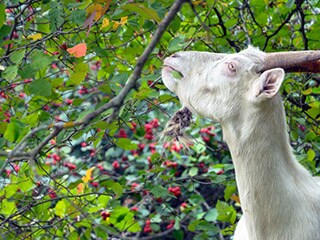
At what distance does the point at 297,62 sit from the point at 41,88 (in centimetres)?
102

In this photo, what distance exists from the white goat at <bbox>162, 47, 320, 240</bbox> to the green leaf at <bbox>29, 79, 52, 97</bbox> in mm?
472

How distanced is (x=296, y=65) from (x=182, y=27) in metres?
1.51

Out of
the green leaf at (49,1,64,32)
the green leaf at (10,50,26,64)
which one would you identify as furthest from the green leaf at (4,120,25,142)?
the green leaf at (49,1,64,32)

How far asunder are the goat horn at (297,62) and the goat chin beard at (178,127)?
46 centimetres

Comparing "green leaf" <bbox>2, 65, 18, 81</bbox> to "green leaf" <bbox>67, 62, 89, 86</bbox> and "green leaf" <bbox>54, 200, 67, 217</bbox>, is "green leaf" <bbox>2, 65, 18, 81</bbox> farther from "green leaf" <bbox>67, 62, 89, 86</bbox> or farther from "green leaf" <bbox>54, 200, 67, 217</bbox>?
"green leaf" <bbox>54, 200, 67, 217</bbox>

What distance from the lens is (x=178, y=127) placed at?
3783mm

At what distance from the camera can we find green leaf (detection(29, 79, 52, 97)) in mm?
3582

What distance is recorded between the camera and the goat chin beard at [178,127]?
12.3 feet

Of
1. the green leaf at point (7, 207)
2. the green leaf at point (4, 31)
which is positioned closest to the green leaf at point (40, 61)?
the green leaf at point (4, 31)

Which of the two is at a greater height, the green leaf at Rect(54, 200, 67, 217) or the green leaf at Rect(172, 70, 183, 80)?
the green leaf at Rect(172, 70, 183, 80)

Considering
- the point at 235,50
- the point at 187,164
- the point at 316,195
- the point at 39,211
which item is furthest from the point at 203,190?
the point at 316,195

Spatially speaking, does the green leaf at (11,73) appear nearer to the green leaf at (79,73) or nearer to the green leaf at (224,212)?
the green leaf at (79,73)

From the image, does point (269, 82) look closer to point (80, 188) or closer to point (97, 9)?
point (97, 9)

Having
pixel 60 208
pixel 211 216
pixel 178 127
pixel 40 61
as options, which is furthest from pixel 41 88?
→ pixel 211 216
